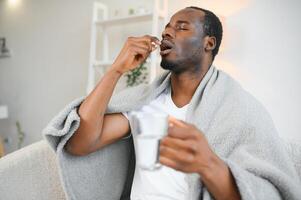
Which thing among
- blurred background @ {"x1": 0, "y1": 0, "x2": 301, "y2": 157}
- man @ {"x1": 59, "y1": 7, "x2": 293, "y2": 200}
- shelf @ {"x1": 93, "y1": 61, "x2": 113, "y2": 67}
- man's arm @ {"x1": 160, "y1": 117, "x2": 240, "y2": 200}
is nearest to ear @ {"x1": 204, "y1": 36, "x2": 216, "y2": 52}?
man @ {"x1": 59, "y1": 7, "x2": 293, "y2": 200}

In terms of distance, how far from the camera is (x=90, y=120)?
3.71 ft

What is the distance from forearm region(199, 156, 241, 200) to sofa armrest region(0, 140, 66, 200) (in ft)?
2.15

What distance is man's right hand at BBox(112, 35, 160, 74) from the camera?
4.05 feet

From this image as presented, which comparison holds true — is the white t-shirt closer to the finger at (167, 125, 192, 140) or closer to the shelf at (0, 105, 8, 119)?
the finger at (167, 125, 192, 140)

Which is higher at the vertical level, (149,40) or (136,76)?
(149,40)

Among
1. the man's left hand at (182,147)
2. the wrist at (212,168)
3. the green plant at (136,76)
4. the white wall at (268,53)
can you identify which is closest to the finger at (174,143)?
the man's left hand at (182,147)

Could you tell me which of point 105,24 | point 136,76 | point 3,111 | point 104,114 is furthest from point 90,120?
point 3,111

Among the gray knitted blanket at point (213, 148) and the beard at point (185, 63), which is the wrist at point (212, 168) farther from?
the beard at point (185, 63)

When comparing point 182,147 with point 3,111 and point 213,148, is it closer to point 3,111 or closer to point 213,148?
point 213,148

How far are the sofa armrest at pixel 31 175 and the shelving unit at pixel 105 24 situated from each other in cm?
106

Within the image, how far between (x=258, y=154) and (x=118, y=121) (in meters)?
0.52

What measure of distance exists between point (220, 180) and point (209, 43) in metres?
0.73

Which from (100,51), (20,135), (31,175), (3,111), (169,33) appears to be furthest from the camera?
(20,135)

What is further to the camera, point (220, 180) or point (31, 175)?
point (31, 175)
